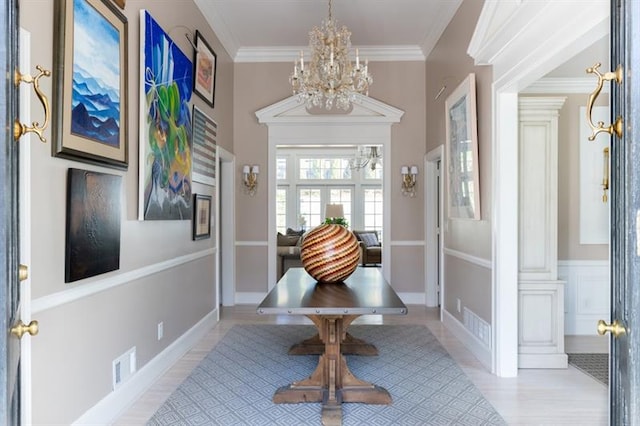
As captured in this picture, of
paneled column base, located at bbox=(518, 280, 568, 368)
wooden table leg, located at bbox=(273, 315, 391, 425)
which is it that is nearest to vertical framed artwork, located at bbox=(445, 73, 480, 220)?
paneled column base, located at bbox=(518, 280, 568, 368)

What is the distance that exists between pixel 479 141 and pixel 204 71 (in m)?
2.74

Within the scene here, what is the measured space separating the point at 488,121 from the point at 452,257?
163 centimetres

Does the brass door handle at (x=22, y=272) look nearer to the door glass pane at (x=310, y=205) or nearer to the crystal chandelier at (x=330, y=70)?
the crystal chandelier at (x=330, y=70)

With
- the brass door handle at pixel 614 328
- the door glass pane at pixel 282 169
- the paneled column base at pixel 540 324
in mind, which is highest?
the door glass pane at pixel 282 169

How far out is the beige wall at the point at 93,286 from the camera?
1760 millimetres

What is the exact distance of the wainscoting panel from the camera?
3.96 meters

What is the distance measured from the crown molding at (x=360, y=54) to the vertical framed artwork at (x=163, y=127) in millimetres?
1941

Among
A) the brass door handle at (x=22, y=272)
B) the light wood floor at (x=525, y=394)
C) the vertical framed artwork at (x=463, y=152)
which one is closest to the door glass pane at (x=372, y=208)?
the vertical framed artwork at (x=463, y=152)

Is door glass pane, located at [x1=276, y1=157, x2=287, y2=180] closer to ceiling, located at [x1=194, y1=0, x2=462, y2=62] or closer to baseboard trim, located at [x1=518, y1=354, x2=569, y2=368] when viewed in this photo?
ceiling, located at [x1=194, y1=0, x2=462, y2=62]

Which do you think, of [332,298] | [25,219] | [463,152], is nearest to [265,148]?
[463,152]

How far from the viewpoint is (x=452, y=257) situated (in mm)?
4301

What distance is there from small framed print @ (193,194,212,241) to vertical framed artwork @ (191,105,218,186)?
7.1 inches

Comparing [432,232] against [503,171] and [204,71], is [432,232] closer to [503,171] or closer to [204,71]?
[503,171]

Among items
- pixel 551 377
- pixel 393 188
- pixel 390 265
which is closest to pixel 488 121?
pixel 551 377
